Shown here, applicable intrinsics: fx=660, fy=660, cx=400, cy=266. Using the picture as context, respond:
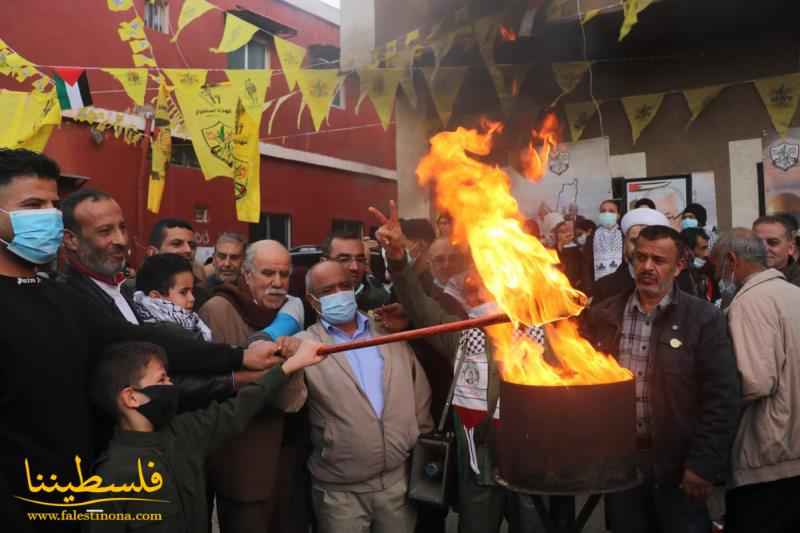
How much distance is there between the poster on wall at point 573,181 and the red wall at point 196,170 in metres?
2.98

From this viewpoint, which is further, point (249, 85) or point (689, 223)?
point (249, 85)

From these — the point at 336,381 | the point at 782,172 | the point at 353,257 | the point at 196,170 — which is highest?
the point at 196,170

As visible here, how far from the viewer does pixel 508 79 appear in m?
8.43

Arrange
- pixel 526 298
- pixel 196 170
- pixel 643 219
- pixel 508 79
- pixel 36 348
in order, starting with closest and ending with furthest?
pixel 36 348 → pixel 526 298 → pixel 643 219 → pixel 508 79 → pixel 196 170

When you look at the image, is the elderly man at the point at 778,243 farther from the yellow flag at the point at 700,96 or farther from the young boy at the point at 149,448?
the young boy at the point at 149,448

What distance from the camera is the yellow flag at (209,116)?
8.19 metres

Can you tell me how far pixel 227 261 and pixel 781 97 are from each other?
6412 mm

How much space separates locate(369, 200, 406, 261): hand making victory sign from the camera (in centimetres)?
386

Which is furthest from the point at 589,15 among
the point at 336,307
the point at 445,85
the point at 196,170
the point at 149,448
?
the point at 196,170

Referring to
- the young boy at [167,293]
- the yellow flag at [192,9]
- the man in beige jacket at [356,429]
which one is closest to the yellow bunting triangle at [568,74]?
the yellow flag at [192,9]

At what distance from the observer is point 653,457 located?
11.7 feet

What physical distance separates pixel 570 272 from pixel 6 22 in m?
11.2

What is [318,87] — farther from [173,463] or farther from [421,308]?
[173,463]

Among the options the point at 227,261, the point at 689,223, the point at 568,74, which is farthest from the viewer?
the point at 568,74
